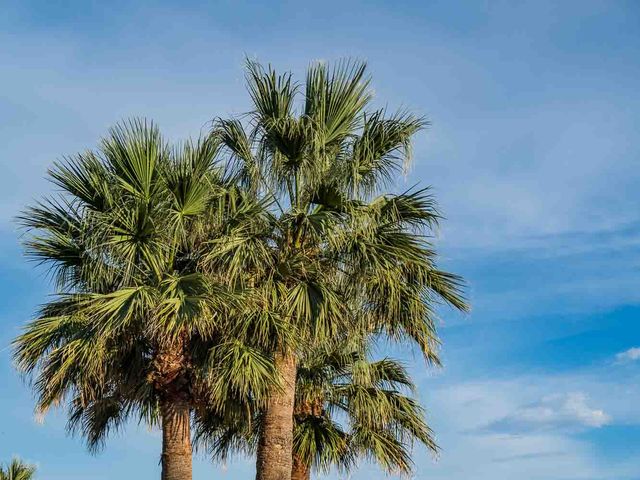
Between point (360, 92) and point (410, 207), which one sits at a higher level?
point (360, 92)

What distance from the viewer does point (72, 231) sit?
48.1 ft

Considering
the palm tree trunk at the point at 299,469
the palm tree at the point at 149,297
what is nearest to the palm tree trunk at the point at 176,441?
the palm tree at the point at 149,297

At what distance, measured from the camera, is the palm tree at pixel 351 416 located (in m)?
16.7

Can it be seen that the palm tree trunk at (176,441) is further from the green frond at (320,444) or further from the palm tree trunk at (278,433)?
the green frond at (320,444)

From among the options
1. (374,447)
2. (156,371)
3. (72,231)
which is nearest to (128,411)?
(156,371)

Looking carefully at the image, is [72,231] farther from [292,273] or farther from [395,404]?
[395,404]

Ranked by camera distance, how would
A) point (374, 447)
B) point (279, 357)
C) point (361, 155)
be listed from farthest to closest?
point (374, 447) → point (361, 155) → point (279, 357)

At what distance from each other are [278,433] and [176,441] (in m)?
1.57

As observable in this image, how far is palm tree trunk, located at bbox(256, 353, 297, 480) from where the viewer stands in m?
13.9

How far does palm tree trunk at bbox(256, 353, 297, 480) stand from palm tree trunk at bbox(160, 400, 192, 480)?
1.12 meters

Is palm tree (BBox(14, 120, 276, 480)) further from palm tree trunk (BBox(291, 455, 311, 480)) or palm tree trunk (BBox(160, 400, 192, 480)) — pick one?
palm tree trunk (BBox(291, 455, 311, 480))

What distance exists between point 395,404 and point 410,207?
4.31 meters

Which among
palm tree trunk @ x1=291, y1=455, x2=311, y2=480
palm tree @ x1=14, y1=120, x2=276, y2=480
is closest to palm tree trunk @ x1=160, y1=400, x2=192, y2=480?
palm tree @ x1=14, y1=120, x2=276, y2=480

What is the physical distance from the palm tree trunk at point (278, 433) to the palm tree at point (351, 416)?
230 centimetres
